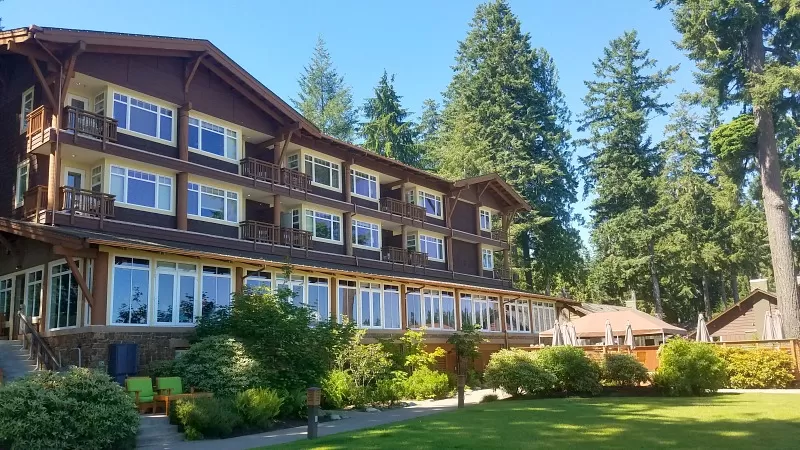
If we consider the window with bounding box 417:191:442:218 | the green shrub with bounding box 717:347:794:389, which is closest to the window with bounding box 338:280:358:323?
the window with bounding box 417:191:442:218

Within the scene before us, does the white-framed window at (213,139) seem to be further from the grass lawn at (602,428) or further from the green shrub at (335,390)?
the grass lawn at (602,428)

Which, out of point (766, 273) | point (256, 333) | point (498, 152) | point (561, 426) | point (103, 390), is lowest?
point (561, 426)

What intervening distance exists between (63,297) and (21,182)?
20.2 ft

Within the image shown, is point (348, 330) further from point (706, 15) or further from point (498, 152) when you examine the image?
point (498, 152)

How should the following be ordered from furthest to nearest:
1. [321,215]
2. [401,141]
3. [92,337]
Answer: [401,141], [321,215], [92,337]

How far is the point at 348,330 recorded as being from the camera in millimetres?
20469

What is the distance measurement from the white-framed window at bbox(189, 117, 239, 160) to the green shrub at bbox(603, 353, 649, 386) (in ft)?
53.8

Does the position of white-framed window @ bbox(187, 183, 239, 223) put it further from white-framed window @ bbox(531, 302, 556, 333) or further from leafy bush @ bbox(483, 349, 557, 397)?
white-framed window @ bbox(531, 302, 556, 333)

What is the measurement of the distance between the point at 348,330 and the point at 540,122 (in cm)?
3245

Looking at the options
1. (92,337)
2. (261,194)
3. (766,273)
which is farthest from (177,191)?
(766,273)

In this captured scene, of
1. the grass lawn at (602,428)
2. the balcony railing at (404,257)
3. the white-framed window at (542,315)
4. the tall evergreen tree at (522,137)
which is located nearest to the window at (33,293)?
the grass lawn at (602,428)

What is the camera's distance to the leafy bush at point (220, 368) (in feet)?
54.8

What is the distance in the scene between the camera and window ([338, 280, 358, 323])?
1023 inches

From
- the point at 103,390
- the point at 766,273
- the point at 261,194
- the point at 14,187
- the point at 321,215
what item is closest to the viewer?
the point at 103,390
